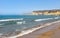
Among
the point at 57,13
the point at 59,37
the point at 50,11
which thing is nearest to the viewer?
the point at 59,37

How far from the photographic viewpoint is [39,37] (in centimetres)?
1071

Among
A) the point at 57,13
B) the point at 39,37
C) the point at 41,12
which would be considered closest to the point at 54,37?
the point at 39,37

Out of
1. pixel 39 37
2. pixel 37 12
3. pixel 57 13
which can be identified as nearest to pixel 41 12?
pixel 37 12

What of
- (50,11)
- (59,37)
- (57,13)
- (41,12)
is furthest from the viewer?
(41,12)

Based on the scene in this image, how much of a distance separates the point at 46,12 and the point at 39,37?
563 feet

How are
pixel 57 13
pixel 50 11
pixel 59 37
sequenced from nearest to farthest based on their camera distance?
1. pixel 59 37
2. pixel 57 13
3. pixel 50 11

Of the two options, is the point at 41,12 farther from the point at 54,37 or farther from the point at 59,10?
the point at 54,37

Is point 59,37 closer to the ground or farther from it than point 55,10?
farther from it

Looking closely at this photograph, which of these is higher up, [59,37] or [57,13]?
[59,37]

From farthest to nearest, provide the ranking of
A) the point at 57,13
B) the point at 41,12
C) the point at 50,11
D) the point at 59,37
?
the point at 41,12
the point at 50,11
the point at 57,13
the point at 59,37

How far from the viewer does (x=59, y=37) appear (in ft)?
33.7

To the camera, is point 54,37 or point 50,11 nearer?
point 54,37

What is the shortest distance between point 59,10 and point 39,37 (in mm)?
160401

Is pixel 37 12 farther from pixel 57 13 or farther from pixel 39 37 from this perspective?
pixel 39 37
